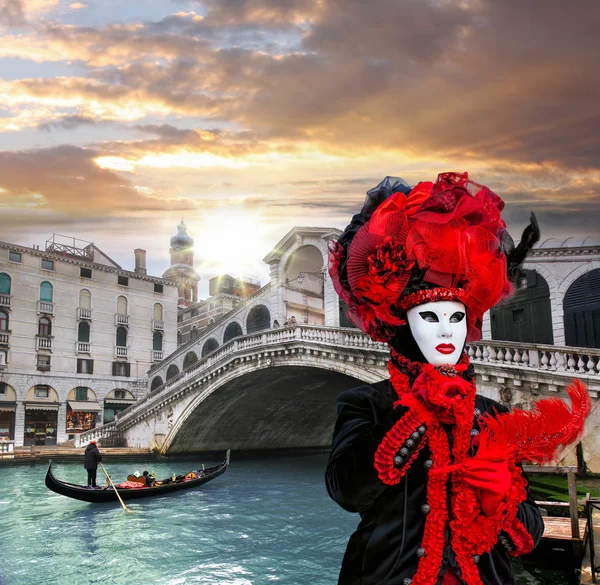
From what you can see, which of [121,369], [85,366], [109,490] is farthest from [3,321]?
[109,490]

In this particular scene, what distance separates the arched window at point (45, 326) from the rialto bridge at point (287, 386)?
16.4ft

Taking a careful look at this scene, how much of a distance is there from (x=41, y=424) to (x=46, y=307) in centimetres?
452

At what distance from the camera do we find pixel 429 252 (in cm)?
149

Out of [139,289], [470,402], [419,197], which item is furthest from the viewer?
[139,289]

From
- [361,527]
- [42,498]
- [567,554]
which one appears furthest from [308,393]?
[361,527]

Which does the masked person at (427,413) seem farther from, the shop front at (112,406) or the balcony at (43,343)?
the shop front at (112,406)

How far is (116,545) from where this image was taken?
8.36 m

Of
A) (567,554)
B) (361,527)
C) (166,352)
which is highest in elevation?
(166,352)

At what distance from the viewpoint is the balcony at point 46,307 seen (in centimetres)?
2294

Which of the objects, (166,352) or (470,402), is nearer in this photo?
(470,402)

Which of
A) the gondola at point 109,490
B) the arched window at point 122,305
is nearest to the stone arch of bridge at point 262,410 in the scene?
the gondola at point 109,490

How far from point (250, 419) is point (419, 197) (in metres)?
19.4

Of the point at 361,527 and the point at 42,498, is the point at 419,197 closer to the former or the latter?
the point at 361,527

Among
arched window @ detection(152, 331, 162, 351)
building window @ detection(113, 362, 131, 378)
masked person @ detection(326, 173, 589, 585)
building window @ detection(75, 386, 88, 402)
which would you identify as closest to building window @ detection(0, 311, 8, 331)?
building window @ detection(75, 386, 88, 402)
